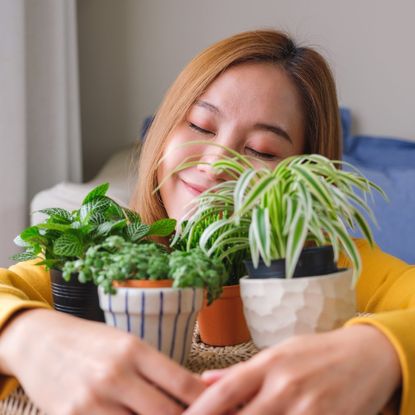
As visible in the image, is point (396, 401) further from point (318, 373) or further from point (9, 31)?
point (9, 31)

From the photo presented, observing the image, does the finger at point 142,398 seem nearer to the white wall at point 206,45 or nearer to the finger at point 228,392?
the finger at point 228,392

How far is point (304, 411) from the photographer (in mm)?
538

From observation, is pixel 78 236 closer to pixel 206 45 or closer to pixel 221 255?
pixel 221 255

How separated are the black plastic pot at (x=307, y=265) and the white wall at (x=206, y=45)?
186 centimetres

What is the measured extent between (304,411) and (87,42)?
2.39 meters

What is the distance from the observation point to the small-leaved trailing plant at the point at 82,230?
0.72 m

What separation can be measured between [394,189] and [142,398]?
58.7 inches

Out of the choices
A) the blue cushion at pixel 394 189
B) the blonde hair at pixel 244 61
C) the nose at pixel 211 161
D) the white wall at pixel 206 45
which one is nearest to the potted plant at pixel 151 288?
the nose at pixel 211 161

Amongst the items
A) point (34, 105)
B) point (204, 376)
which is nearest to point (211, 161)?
point (204, 376)

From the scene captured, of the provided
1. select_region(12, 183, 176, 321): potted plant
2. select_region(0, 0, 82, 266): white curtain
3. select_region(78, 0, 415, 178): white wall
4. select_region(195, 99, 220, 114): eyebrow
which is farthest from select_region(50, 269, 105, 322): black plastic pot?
select_region(78, 0, 415, 178): white wall

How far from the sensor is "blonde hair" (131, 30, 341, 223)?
1.15m

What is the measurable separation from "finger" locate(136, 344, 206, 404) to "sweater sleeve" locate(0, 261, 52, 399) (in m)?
0.17

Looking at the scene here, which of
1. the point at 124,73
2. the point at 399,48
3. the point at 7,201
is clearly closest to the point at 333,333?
the point at 7,201

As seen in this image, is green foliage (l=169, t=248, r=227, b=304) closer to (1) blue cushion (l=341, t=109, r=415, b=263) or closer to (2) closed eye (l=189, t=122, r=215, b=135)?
(2) closed eye (l=189, t=122, r=215, b=135)
